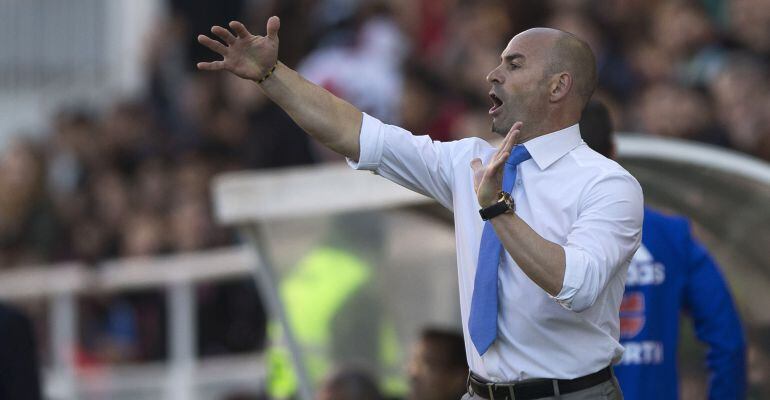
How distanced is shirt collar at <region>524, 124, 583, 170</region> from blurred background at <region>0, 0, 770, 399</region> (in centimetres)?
195

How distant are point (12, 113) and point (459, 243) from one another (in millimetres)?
13388

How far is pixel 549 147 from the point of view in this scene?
171 inches

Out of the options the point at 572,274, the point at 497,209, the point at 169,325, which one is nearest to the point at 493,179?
the point at 497,209

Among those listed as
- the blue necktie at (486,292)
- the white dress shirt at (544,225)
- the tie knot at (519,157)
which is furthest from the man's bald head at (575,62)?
the blue necktie at (486,292)

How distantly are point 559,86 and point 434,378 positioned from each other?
2.52 metres

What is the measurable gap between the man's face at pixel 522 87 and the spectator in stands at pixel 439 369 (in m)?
2.44

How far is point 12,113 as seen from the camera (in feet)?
55.9

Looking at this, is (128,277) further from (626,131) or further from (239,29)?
(239,29)

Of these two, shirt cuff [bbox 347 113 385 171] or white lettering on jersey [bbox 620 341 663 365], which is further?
white lettering on jersey [bbox 620 341 663 365]


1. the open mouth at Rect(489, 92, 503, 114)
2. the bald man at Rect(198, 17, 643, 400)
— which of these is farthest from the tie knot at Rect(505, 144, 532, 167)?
the open mouth at Rect(489, 92, 503, 114)

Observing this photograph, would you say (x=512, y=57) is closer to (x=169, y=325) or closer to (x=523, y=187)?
(x=523, y=187)

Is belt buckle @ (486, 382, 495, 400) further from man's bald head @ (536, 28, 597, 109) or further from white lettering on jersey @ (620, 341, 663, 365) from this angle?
white lettering on jersey @ (620, 341, 663, 365)

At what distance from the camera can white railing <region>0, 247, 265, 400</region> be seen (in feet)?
32.7

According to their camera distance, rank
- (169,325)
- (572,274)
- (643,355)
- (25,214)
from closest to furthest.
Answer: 1. (572,274)
2. (643,355)
3. (169,325)
4. (25,214)
